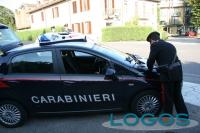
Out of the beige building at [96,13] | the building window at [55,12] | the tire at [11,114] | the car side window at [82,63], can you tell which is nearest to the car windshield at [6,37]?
the tire at [11,114]

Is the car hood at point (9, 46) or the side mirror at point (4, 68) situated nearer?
the side mirror at point (4, 68)

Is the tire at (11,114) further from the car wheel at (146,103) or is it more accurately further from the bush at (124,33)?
the bush at (124,33)

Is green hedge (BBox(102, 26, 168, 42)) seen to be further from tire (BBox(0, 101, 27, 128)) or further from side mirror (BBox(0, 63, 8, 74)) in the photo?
tire (BBox(0, 101, 27, 128))

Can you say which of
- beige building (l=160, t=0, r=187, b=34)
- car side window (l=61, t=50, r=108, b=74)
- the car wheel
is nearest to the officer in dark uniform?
the car wheel

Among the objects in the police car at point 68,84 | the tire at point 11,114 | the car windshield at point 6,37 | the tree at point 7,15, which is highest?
the tree at point 7,15

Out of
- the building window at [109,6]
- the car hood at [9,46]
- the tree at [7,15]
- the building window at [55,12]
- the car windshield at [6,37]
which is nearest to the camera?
the car hood at [9,46]

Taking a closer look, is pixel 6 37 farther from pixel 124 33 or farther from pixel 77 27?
pixel 77 27

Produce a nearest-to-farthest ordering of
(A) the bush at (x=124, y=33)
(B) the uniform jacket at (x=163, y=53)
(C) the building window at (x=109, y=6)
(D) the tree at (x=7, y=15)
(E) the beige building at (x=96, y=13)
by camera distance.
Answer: (B) the uniform jacket at (x=163, y=53)
(A) the bush at (x=124, y=33)
(E) the beige building at (x=96, y=13)
(C) the building window at (x=109, y=6)
(D) the tree at (x=7, y=15)

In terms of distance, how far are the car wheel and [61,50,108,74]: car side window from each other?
842 millimetres

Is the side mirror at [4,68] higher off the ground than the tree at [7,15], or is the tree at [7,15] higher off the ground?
the tree at [7,15]

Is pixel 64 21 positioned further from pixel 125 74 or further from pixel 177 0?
pixel 177 0

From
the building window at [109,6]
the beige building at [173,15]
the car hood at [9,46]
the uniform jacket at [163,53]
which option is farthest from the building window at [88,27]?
the beige building at [173,15]

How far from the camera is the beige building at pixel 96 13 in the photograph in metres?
33.5

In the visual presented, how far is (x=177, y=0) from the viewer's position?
7288 centimetres
